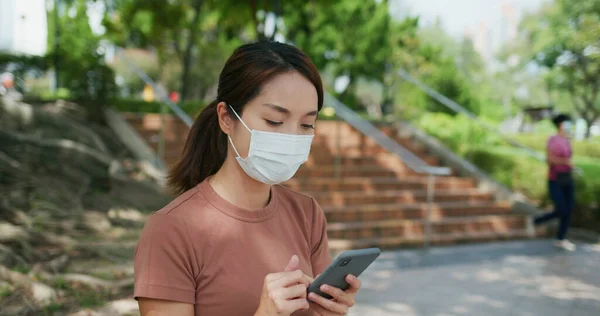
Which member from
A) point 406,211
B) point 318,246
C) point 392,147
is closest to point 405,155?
point 392,147

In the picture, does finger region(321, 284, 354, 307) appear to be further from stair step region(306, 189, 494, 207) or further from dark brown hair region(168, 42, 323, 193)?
stair step region(306, 189, 494, 207)

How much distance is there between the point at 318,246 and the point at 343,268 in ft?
1.15

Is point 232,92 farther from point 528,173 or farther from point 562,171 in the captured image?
point 528,173

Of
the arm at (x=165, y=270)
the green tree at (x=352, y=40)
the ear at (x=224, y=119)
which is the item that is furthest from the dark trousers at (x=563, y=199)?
the green tree at (x=352, y=40)

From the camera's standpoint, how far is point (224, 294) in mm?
1513

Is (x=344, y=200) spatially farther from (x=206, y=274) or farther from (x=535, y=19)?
(x=535, y=19)

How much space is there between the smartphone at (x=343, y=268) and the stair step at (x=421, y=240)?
202 inches

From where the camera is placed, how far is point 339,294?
1.59 m

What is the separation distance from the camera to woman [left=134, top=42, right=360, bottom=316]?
1.45 meters

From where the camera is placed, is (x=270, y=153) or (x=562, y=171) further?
(x=562, y=171)

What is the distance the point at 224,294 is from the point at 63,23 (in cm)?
2119

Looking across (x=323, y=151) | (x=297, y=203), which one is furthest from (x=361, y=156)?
(x=297, y=203)

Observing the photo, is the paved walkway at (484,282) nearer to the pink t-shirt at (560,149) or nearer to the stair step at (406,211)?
the stair step at (406,211)

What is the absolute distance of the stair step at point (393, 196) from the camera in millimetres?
7867
